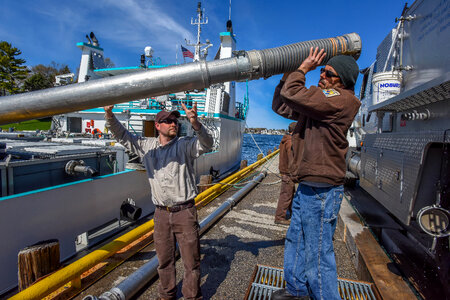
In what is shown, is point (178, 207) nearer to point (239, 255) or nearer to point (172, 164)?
point (172, 164)

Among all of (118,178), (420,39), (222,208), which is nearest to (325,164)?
(222,208)

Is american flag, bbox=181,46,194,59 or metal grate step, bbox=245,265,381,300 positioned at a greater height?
american flag, bbox=181,46,194,59

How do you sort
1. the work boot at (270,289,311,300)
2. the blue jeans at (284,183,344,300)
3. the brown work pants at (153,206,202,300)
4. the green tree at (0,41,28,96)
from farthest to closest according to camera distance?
the green tree at (0,41,28,96)
the brown work pants at (153,206,202,300)
the work boot at (270,289,311,300)
the blue jeans at (284,183,344,300)

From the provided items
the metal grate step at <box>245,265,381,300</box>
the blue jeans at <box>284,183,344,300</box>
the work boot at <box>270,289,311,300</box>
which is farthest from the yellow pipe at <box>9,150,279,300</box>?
the blue jeans at <box>284,183,344,300</box>

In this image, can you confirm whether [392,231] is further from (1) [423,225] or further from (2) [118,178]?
(2) [118,178]

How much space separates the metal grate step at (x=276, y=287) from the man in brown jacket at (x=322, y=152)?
608mm

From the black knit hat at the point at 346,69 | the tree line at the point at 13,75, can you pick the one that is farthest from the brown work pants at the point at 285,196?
the tree line at the point at 13,75

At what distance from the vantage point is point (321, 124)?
6.72 feet

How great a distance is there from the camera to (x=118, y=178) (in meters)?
5.86

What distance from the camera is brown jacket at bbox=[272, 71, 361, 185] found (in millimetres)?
1921

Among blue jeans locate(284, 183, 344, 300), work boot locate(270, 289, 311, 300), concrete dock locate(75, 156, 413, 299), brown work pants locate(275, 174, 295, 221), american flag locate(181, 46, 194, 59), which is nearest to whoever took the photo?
blue jeans locate(284, 183, 344, 300)

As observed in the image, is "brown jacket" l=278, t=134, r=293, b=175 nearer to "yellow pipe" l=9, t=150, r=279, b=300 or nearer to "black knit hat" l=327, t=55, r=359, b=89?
"yellow pipe" l=9, t=150, r=279, b=300

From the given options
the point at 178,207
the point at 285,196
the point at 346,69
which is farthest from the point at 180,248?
the point at 285,196

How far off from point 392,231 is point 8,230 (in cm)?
606
